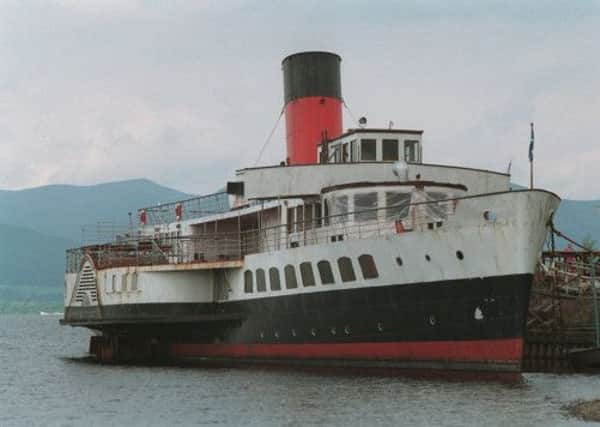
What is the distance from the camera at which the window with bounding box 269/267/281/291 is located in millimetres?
30859

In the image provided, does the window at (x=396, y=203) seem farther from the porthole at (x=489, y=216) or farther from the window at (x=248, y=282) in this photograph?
the window at (x=248, y=282)

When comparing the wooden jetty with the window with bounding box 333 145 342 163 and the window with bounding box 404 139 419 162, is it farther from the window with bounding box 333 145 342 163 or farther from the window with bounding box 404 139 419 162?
the window with bounding box 333 145 342 163

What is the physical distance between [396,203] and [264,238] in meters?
6.43

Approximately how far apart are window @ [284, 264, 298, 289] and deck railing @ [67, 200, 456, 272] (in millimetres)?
992

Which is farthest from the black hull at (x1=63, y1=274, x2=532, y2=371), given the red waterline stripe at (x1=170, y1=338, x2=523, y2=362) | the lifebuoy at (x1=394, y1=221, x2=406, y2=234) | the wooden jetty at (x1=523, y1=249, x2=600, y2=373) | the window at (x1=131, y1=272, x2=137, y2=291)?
the wooden jetty at (x1=523, y1=249, x2=600, y2=373)

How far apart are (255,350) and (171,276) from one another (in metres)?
4.73

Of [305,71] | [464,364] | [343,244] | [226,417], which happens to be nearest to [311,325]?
[343,244]

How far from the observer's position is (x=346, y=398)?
23984mm

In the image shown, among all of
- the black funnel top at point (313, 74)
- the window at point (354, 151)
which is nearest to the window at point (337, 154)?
the window at point (354, 151)

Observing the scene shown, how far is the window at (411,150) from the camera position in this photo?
109 feet

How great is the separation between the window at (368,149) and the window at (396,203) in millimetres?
3688

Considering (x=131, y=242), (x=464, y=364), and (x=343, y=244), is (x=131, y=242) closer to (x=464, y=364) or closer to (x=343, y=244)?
(x=343, y=244)

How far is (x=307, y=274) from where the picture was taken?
29688 mm

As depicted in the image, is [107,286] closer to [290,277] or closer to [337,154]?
[290,277]
